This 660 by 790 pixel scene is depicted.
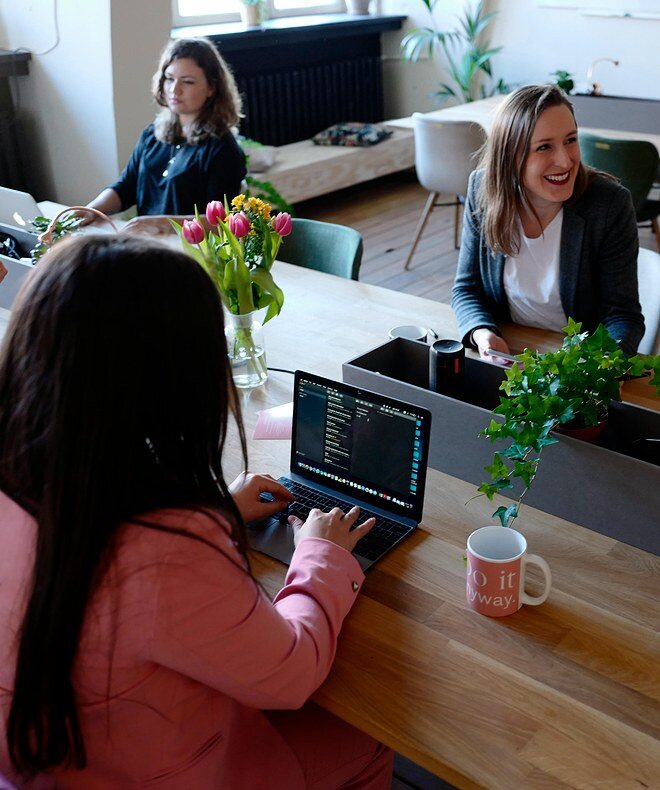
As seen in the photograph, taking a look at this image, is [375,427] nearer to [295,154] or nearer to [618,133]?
[618,133]

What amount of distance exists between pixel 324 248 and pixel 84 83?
6.82 ft

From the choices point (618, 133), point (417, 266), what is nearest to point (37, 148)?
point (417, 266)

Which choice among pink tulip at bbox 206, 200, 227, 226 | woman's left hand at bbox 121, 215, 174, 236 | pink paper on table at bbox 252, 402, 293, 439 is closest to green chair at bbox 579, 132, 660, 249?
woman's left hand at bbox 121, 215, 174, 236

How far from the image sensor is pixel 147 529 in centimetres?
93

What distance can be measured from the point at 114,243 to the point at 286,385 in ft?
3.31

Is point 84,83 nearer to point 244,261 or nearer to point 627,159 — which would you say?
point 627,159

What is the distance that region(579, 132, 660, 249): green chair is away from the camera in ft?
12.6

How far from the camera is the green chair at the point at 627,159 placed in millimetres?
3830

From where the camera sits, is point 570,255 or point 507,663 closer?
point 507,663

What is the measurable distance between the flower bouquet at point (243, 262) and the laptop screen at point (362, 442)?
457 millimetres

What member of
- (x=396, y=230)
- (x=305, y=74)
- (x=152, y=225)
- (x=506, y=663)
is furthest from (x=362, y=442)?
(x=305, y=74)

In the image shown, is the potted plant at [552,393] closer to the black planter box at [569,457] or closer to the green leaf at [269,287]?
the black planter box at [569,457]

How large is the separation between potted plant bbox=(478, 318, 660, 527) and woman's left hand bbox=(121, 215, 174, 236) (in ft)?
5.41

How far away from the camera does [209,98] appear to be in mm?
3059
